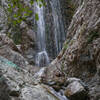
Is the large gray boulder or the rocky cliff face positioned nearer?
the large gray boulder

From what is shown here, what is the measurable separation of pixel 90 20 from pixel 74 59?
1.96 metres

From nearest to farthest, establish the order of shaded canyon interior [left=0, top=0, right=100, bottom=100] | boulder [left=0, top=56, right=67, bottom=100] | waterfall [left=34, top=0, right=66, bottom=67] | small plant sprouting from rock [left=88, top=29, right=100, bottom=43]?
boulder [left=0, top=56, right=67, bottom=100] < shaded canyon interior [left=0, top=0, right=100, bottom=100] < small plant sprouting from rock [left=88, top=29, right=100, bottom=43] < waterfall [left=34, top=0, right=66, bottom=67]

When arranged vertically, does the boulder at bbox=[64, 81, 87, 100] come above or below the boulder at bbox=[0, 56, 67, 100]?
below

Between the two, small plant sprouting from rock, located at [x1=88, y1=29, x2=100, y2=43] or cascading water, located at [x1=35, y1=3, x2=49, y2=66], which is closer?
small plant sprouting from rock, located at [x1=88, y1=29, x2=100, y2=43]

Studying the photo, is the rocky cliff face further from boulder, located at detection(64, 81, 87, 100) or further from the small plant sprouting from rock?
boulder, located at detection(64, 81, 87, 100)

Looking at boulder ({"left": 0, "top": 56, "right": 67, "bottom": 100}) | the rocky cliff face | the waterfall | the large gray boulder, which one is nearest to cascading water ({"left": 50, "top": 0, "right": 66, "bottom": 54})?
the waterfall

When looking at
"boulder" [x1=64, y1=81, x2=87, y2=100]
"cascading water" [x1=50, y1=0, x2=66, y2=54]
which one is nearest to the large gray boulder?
"boulder" [x1=64, y1=81, x2=87, y2=100]

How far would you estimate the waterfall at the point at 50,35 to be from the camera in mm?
14422

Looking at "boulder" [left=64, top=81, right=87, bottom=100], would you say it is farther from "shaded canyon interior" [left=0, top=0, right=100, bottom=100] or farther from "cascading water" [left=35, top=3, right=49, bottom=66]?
"cascading water" [left=35, top=3, right=49, bottom=66]

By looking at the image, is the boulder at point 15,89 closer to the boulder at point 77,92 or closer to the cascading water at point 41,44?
the boulder at point 77,92

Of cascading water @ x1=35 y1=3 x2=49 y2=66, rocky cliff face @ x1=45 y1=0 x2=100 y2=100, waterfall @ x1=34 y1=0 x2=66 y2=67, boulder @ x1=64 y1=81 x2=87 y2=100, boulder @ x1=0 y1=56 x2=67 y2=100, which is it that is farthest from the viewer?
waterfall @ x1=34 y1=0 x2=66 y2=67

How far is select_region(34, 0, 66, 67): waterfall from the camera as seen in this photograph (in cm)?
1442

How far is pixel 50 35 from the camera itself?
15789 millimetres

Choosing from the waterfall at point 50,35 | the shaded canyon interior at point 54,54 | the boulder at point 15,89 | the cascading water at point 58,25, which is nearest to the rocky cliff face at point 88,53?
the shaded canyon interior at point 54,54
